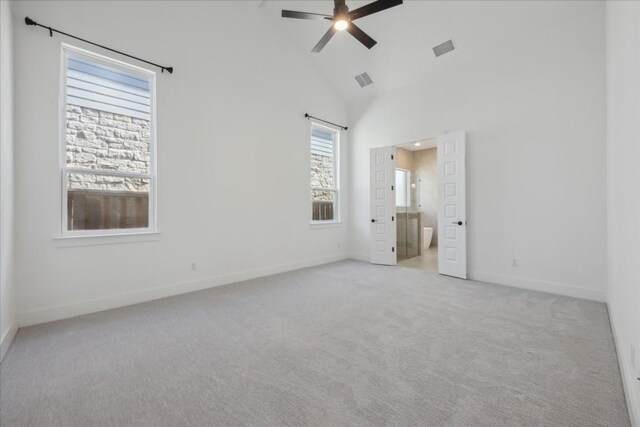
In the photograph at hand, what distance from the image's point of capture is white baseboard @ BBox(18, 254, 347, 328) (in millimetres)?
2777

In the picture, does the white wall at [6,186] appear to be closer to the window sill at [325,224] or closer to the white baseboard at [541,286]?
the window sill at [325,224]

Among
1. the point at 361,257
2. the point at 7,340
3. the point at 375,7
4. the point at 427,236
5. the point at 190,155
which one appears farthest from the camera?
the point at 427,236

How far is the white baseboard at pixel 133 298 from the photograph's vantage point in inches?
109

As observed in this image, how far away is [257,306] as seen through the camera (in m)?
3.26

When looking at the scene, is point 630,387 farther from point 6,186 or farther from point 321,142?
point 321,142

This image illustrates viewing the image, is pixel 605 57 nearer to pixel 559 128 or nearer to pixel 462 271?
pixel 559 128

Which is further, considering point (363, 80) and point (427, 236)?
point (427, 236)

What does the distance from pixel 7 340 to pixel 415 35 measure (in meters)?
6.15

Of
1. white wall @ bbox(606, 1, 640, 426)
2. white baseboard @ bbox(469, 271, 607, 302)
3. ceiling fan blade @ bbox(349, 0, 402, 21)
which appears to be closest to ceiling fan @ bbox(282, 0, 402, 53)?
ceiling fan blade @ bbox(349, 0, 402, 21)

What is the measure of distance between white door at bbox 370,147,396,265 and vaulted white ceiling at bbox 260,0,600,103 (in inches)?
57.5

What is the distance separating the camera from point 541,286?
12.6 feet

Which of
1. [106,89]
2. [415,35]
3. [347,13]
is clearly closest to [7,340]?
[106,89]

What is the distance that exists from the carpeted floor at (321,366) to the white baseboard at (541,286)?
0.26 m

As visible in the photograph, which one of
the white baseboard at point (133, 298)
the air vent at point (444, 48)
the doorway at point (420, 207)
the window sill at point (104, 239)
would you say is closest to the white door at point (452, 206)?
the doorway at point (420, 207)
